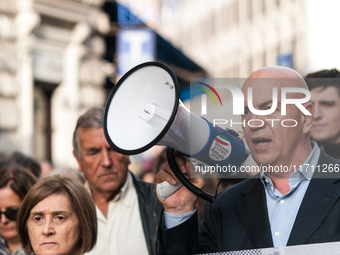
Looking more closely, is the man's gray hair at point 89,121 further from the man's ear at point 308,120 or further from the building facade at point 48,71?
the building facade at point 48,71

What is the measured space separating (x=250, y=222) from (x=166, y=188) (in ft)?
1.21

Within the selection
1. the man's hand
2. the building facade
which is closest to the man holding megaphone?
the man's hand

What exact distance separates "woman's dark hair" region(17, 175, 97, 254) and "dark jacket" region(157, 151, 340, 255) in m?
0.40

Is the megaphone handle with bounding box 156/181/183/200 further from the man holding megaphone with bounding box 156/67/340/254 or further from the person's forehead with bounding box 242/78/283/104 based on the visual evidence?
the person's forehead with bounding box 242/78/283/104

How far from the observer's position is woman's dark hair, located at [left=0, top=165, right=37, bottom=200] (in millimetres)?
2713

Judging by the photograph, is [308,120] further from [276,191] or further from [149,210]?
[149,210]

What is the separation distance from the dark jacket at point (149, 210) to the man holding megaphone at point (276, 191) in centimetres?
51

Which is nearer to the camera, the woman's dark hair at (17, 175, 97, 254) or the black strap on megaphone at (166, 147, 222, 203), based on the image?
the black strap on megaphone at (166, 147, 222, 203)

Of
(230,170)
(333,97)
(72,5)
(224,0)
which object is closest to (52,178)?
(230,170)

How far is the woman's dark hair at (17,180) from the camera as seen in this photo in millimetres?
2713

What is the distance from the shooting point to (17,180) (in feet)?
9.07

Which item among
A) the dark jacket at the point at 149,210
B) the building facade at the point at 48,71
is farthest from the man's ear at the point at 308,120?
the building facade at the point at 48,71

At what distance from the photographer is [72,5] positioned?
8.86 metres

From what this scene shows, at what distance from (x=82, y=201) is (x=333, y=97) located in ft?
4.02
